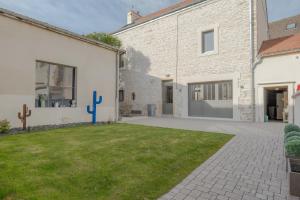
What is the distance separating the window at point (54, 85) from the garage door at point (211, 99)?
8677 millimetres

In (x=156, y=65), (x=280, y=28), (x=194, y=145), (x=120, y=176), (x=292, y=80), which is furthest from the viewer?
(x=280, y=28)

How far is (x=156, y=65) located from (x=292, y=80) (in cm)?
971

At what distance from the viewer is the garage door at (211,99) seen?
13188mm

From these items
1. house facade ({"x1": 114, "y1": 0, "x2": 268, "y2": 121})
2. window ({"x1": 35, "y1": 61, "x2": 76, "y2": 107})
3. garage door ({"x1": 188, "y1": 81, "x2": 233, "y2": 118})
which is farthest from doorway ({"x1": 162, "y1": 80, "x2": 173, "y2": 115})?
window ({"x1": 35, "y1": 61, "x2": 76, "y2": 107})

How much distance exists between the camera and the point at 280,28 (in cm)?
2645

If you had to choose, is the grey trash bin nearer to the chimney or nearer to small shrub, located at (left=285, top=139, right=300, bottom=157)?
the chimney

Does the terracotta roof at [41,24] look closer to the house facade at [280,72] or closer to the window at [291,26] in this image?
the house facade at [280,72]

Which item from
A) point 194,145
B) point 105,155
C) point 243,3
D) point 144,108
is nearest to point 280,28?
point 243,3

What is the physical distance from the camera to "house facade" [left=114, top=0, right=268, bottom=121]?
1255 cm

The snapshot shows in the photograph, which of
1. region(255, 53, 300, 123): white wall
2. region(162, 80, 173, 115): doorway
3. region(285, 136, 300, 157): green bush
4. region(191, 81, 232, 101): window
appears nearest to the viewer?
region(285, 136, 300, 157): green bush

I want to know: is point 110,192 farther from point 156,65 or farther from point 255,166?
point 156,65

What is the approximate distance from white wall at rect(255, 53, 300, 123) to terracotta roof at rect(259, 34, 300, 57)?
11.2 inches

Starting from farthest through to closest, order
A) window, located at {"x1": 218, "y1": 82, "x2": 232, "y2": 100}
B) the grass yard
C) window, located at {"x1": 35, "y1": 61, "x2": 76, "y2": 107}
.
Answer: window, located at {"x1": 218, "y1": 82, "x2": 232, "y2": 100}, window, located at {"x1": 35, "y1": 61, "x2": 76, "y2": 107}, the grass yard

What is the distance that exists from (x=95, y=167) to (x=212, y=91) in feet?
38.2
